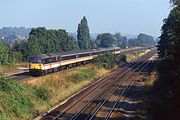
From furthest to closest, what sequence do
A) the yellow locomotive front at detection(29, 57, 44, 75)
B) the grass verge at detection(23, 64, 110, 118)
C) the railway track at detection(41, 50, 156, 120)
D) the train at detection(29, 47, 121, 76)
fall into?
the train at detection(29, 47, 121, 76)
the yellow locomotive front at detection(29, 57, 44, 75)
the grass verge at detection(23, 64, 110, 118)
the railway track at detection(41, 50, 156, 120)

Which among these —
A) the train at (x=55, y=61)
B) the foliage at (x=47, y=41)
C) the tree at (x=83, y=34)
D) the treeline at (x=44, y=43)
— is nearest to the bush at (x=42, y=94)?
the train at (x=55, y=61)

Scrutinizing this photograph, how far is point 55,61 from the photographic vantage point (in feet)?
181

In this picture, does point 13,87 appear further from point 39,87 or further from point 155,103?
point 155,103

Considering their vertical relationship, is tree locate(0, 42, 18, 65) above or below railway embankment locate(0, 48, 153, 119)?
above

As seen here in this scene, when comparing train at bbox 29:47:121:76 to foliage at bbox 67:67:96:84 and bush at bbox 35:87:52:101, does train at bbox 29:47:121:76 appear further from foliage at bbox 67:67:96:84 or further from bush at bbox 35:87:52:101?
bush at bbox 35:87:52:101

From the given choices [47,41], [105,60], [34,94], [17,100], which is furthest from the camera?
[47,41]

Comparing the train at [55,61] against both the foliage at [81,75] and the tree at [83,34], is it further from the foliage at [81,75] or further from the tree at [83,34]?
the tree at [83,34]

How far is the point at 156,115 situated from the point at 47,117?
783 centimetres

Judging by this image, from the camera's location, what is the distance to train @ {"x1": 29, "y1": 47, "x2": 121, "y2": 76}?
4953cm

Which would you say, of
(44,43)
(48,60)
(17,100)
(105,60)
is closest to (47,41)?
(44,43)

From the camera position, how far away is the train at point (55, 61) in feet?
163

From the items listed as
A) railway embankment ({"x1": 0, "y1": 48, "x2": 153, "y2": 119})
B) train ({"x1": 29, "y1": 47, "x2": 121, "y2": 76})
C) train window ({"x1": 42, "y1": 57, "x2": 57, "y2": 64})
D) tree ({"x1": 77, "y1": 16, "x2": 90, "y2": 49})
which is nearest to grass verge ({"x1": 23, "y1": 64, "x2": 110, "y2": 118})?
railway embankment ({"x1": 0, "y1": 48, "x2": 153, "y2": 119})

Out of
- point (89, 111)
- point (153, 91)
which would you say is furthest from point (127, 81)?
point (89, 111)

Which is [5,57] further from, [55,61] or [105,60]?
[105,60]
